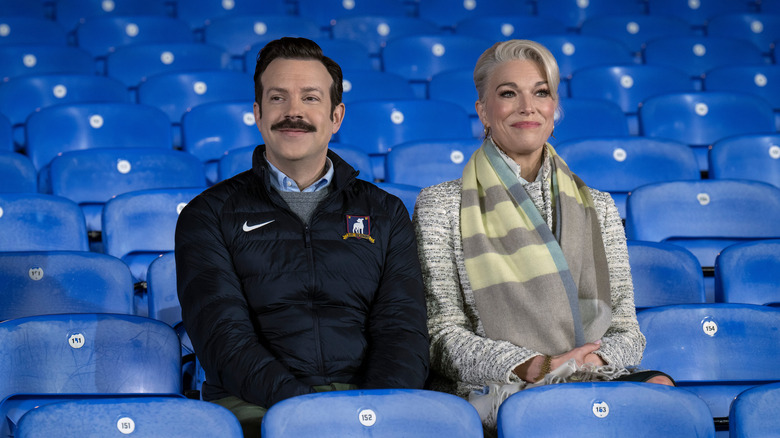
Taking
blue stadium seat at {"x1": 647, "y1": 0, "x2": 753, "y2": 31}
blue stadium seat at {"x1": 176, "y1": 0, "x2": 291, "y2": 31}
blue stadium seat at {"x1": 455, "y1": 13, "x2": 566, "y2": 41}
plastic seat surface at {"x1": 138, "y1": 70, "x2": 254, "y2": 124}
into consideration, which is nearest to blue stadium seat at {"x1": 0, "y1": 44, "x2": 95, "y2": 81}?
plastic seat surface at {"x1": 138, "y1": 70, "x2": 254, "y2": 124}

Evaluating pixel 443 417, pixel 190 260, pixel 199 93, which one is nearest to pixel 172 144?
pixel 199 93

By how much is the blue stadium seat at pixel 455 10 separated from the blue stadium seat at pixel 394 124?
4.63ft

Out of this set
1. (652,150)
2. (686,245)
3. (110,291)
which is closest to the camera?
(110,291)

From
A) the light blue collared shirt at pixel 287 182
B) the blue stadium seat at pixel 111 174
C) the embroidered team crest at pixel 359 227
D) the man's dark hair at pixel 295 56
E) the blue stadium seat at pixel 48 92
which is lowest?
the embroidered team crest at pixel 359 227

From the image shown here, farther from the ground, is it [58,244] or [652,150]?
[652,150]

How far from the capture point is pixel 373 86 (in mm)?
3682

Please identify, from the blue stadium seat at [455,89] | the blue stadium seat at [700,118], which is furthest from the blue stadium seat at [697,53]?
the blue stadium seat at [455,89]

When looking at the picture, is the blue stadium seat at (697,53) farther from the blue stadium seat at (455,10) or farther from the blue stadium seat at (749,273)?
the blue stadium seat at (749,273)

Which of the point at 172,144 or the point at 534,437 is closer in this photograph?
the point at 534,437

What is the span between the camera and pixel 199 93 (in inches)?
139

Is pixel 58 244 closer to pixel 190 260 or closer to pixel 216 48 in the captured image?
pixel 190 260

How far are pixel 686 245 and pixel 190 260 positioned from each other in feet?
5.04

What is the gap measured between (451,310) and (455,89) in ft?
6.45

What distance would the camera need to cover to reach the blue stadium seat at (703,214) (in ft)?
8.58
